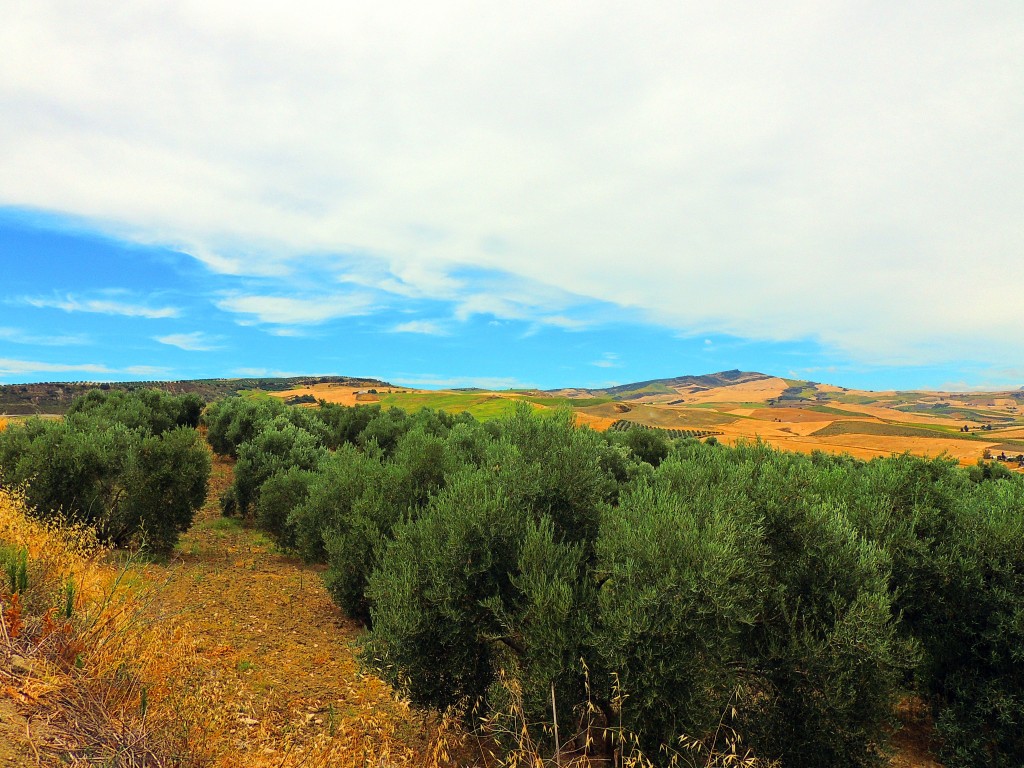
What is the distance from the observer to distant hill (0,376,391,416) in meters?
81.1

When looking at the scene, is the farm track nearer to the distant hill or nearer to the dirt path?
the dirt path

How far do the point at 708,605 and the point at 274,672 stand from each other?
369 inches

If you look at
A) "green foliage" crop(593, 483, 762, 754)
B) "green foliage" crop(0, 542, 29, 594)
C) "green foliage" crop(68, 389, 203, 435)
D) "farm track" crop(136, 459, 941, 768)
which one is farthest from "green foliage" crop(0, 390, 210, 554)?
"green foliage" crop(593, 483, 762, 754)

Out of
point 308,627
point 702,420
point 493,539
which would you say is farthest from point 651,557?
point 702,420

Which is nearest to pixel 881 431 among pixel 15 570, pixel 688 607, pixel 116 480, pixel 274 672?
pixel 688 607

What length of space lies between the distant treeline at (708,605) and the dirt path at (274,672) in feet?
4.08

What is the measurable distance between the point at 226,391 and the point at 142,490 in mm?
116299

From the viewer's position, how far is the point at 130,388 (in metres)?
98.6

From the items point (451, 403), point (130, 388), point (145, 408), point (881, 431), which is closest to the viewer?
point (145, 408)

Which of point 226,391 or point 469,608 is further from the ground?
point 226,391

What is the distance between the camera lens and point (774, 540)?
33.4 feet

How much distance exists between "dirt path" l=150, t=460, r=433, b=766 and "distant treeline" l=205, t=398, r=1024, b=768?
4.08 ft

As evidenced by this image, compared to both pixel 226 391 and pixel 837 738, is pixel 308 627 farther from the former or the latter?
pixel 226 391

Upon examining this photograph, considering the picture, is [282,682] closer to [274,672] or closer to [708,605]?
[274,672]
